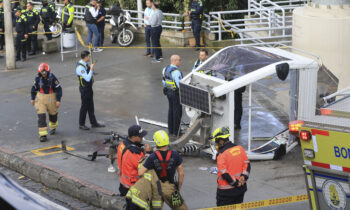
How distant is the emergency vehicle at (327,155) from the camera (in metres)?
7.24

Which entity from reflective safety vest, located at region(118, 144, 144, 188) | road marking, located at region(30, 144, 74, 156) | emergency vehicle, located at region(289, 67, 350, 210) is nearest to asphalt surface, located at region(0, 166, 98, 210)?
road marking, located at region(30, 144, 74, 156)

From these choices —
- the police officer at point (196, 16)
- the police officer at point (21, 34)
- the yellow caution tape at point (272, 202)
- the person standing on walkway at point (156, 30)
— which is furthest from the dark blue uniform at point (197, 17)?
the yellow caution tape at point (272, 202)

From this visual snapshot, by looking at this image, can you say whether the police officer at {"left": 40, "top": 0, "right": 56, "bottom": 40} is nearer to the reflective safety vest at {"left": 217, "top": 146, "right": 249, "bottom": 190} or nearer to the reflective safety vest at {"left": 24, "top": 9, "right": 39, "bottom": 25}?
the reflective safety vest at {"left": 24, "top": 9, "right": 39, "bottom": 25}

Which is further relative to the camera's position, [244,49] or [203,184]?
[244,49]

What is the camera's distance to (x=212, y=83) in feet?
38.0

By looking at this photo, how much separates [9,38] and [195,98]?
919cm

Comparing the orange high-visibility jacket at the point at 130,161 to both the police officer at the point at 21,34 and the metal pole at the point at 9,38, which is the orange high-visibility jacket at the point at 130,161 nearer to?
the metal pole at the point at 9,38

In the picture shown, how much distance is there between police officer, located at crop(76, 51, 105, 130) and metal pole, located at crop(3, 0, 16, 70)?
6370 millimetres

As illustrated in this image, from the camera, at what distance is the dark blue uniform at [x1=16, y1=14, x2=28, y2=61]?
20.4 meters

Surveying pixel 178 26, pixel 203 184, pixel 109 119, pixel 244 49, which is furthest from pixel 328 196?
pixel 178 26

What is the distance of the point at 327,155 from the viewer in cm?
734

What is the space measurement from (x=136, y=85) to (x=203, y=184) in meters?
6.78

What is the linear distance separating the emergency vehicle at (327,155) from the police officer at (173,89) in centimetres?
459

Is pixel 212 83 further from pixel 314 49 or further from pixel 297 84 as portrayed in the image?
pixel 314 49
